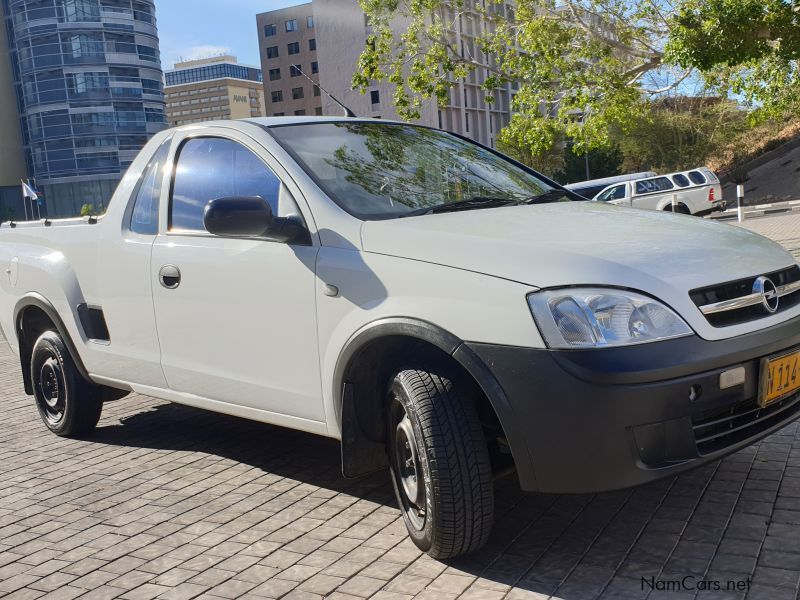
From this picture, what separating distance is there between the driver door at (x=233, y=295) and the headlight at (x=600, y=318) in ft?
3.66

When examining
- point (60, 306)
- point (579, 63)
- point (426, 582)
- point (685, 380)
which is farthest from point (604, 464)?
point (579, 63)

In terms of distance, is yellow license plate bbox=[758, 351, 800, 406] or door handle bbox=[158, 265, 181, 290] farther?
door handle bbox=[158, 265, 181, 290]

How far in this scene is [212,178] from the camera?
4238 millimetres

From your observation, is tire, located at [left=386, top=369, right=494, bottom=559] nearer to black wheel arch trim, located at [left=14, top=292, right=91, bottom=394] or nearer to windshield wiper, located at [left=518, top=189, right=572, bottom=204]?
windshield wiper, located at [left=518, top=189, right=572, bottom=204]

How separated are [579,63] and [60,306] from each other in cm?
1229

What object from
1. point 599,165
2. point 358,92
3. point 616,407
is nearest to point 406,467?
point 616,407

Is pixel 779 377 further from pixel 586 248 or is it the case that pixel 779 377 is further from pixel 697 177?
pixel 697 177

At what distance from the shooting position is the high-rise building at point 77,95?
292ft

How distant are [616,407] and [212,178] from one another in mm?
2367

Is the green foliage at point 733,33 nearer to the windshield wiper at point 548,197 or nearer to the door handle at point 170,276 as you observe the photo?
the windshield wiper at point 548,197

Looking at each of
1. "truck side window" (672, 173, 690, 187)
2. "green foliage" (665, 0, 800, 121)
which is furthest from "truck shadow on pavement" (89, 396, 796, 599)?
"truck side window" (672, 173, 690, 187)

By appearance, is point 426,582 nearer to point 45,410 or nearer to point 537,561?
point 537,561

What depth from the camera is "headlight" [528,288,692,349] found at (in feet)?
9.09

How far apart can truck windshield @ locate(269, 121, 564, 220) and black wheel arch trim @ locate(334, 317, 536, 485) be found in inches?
20.6
